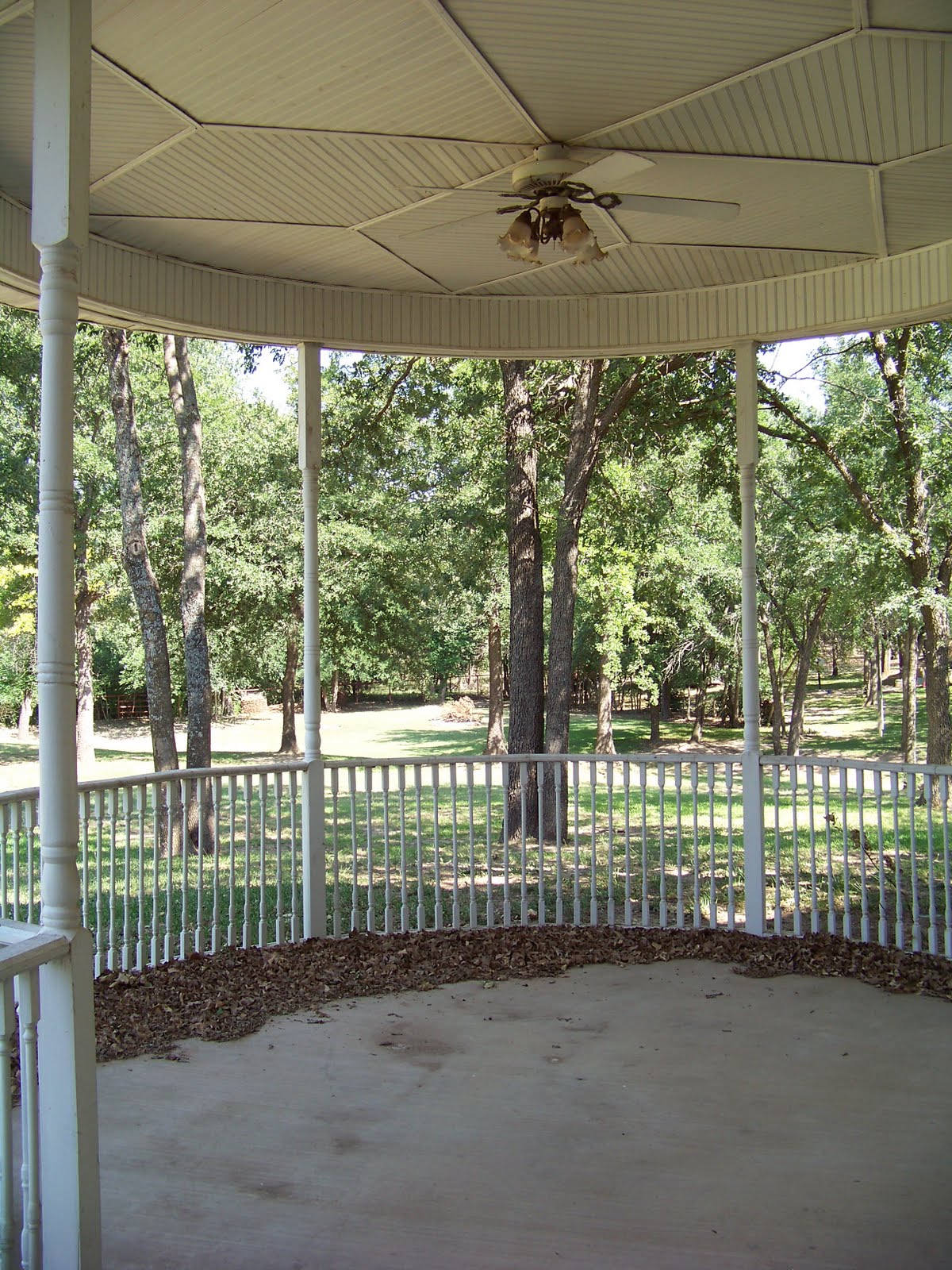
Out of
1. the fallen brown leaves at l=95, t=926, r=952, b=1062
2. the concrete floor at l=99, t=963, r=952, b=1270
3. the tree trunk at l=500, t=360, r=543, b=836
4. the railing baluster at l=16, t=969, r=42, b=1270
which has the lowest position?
the concrete floor at l=99, t=963, r=952, b=1270

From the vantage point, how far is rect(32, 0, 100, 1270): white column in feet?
9.23

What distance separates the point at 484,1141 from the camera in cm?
390

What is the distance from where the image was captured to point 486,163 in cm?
477

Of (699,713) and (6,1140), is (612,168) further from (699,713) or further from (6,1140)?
(699,713)

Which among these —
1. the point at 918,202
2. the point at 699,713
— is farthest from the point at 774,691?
the point at 918,202

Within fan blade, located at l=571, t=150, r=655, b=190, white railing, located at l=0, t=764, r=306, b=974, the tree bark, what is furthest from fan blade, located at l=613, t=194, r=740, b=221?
the tree bark

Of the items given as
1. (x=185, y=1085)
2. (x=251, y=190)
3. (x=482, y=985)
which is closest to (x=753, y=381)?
(x=251, y=190)

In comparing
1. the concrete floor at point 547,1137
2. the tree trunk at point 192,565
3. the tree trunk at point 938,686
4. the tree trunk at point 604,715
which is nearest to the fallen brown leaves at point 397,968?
the concrete floor at point 547,1137

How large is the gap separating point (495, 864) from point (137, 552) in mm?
Answer: 5139

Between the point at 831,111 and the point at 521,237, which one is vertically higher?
the point at 831,111

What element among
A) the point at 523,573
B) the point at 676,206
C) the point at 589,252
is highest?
the point at 676,206

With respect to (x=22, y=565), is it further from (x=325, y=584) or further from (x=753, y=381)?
(x=753, y=381)

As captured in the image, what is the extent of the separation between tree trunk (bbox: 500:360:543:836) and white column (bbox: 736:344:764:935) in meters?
4.12

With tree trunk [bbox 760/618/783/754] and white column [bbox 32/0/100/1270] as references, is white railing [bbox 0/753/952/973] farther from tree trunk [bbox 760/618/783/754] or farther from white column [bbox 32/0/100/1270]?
tree trunk [bbox 760/618/783/754]
